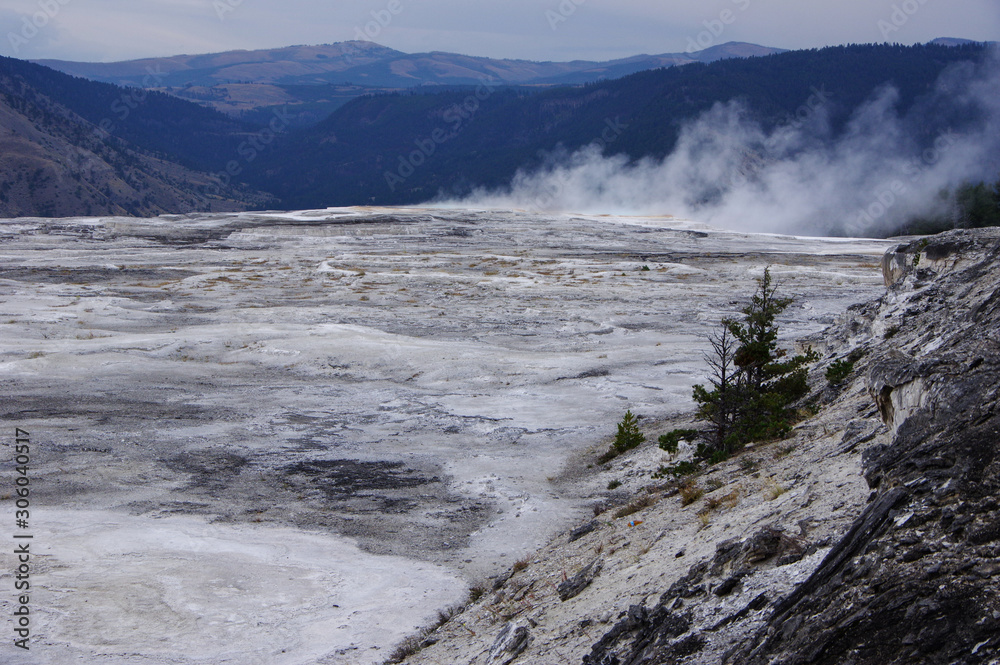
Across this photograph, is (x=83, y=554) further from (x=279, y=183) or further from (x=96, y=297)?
(x=279, y=183)

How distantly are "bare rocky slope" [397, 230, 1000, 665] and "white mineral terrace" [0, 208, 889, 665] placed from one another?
71.1 inches

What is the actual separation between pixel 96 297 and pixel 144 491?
22.7 m

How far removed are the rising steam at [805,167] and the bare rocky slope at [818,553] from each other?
270ft

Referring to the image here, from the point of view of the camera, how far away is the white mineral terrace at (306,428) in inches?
330

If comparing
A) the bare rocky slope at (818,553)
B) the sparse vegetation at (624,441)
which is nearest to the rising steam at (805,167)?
the sparse vegetation at (624,441)

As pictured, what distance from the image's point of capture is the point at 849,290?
112 feet

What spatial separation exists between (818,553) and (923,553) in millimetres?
1227

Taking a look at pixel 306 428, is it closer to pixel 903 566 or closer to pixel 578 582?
pixel 578 582

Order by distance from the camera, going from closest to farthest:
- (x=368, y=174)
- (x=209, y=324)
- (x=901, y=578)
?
(x=901, y=578)
(x=209, y=324)
(x=368, y=174)

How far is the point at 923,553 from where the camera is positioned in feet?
12.1

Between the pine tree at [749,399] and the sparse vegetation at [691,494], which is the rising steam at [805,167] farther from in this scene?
the sparse vegetation at [691,494]

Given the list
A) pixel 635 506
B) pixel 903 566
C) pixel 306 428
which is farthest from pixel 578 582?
pixel 306 428

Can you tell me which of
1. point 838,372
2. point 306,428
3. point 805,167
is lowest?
point 306,428

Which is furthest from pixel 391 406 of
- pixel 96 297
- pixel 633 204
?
pixel 633 204
